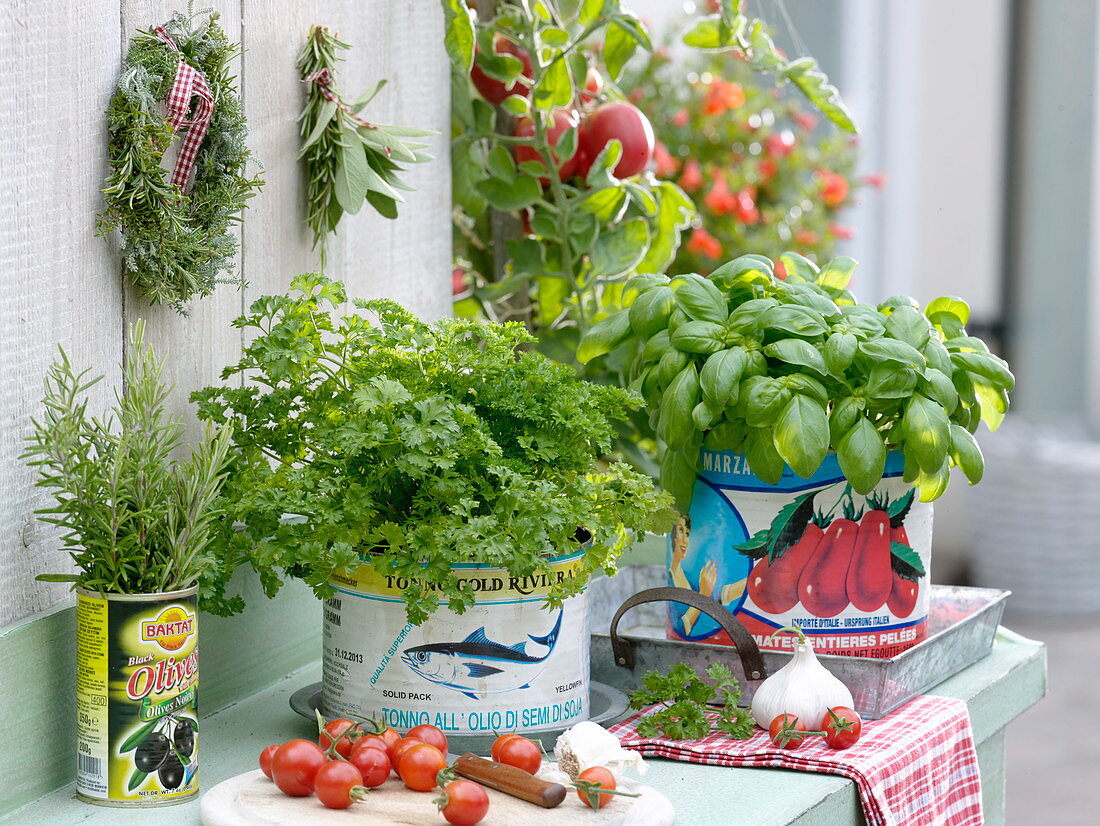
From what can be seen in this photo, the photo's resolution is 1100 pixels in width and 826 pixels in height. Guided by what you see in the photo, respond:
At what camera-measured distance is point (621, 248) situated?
1.45m

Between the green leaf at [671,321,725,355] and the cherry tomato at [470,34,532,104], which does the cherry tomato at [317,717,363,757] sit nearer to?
the green leaf at [671,321,725,355]

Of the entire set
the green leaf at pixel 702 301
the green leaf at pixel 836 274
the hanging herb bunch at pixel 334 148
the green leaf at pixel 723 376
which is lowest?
the green leaf at pixel 723 376

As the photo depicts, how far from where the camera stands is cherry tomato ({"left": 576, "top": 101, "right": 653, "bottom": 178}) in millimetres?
1425

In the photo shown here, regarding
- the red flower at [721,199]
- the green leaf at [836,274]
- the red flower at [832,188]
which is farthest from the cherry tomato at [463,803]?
the red flower at [832,188]

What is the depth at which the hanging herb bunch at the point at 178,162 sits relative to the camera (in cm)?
89

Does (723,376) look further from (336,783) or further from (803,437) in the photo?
(336,783)

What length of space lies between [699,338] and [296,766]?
43 centimetres

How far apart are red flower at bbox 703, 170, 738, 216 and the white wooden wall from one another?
5.34 ft

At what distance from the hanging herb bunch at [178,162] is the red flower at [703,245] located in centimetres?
170

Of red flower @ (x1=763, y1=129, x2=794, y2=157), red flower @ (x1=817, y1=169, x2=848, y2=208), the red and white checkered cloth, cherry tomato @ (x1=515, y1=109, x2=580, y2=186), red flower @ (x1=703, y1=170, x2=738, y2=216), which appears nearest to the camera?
the red and white checkered cloth

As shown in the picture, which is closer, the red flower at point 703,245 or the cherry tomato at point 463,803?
the cherry tomato at point 463,803

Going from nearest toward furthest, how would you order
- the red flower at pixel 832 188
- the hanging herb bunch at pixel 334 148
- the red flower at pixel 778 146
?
the hanging herb bunch at pixel 334 148
the red flower at pixel 778 146
the red flower at pixel 832 188

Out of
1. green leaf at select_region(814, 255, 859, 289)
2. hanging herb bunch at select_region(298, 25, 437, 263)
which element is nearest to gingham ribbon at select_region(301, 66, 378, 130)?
hanging herb bunch at select_region(298, 25, 437, 263)

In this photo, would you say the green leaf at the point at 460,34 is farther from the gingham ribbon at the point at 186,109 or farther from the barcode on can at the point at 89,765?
the barcode on can at the point at 89,765
